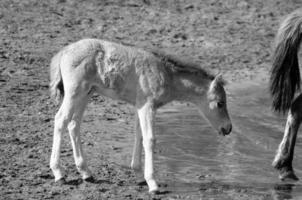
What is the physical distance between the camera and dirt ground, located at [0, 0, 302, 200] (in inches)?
306

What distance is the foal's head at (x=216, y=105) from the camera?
801 centimetres

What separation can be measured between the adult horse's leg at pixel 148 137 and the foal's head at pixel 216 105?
685 millimetres

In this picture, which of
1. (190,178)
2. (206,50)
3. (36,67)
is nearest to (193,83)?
(190,178)

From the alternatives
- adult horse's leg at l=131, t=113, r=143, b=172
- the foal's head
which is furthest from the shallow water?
the foal's head

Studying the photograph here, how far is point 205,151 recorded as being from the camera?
9.41m

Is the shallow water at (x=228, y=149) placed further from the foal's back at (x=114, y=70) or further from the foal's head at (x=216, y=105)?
the foal's back at (x=114, y=70)

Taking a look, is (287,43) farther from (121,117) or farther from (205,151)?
(121,117)

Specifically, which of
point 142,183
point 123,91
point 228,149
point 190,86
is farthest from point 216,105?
point 228,149

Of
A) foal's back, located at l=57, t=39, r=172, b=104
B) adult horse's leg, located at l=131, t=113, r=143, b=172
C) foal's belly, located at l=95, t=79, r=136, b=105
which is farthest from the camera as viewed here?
adult horse's leg, located at l=131, t=113, r=143, b=172

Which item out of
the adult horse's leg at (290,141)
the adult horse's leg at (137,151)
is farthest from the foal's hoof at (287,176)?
the adult horse's leg at (137,151)

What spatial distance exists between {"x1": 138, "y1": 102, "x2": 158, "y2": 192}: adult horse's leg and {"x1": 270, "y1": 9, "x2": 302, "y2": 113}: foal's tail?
1.88 m

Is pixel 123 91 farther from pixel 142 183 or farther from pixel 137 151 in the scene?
pixel 142 183

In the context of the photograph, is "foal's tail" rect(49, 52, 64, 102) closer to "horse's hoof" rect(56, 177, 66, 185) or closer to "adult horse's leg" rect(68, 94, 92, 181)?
"adult horse's leg" rect(68, 94, 92, 181)

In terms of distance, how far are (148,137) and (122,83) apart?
605 mm
